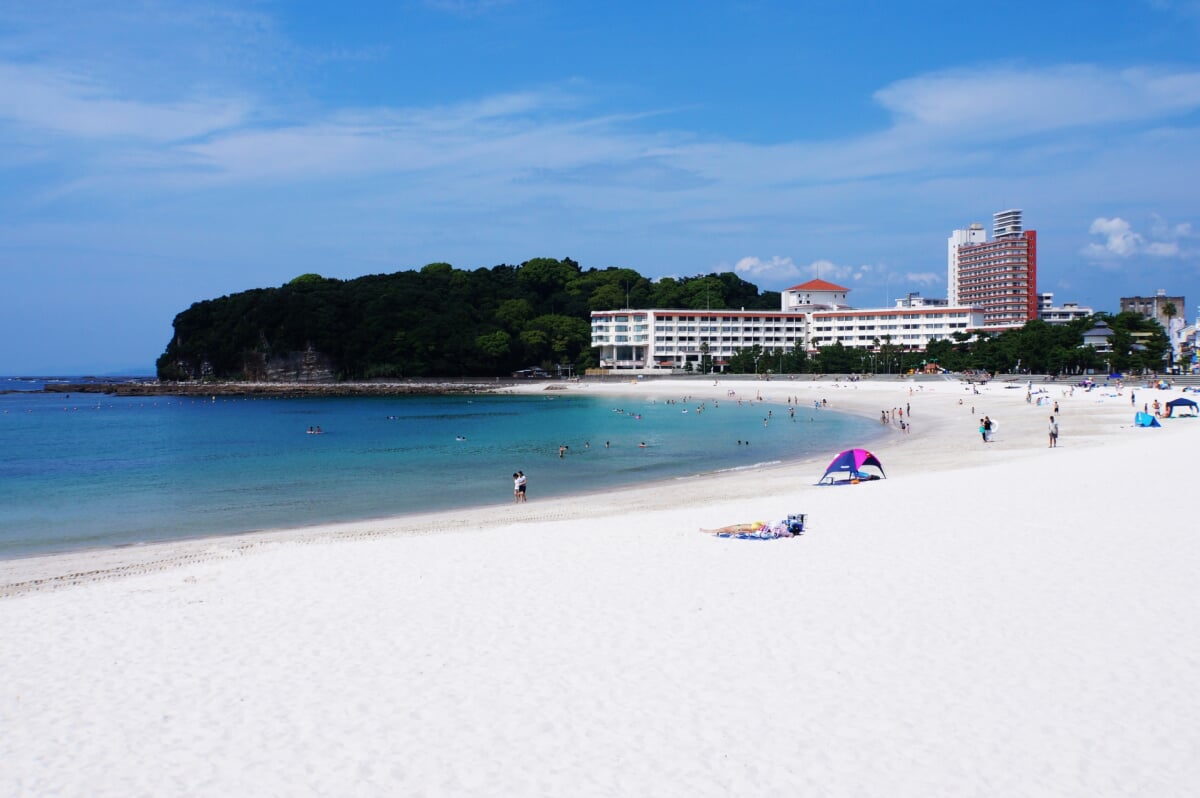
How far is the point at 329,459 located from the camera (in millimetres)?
34375

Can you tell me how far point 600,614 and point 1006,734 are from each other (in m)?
4.11

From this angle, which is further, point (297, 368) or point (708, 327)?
point (708, 327)

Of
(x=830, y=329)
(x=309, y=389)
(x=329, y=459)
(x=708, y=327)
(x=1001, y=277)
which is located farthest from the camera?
(x=1001, y=277)

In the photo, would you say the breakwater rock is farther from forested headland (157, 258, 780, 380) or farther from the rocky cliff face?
forested headland (157, 258, 780, 380)

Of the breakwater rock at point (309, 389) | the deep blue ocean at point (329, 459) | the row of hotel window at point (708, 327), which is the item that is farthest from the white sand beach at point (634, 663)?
the row of hotel window at point (708, 327)

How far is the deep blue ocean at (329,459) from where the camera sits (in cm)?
2091

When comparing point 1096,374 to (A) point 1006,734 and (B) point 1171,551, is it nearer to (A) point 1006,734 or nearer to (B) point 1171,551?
(B) point 1171,551

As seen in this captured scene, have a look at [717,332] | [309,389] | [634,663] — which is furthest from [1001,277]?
[634,663]

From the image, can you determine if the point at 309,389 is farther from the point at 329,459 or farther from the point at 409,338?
the point at 329,459

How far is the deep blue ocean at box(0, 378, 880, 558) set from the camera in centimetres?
Result: 2091

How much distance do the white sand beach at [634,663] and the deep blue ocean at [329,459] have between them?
7028 millimetres

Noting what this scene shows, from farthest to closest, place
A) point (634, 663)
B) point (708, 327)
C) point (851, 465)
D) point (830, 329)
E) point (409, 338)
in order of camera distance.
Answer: point (708, 327)
point (830, 329)
point (409, 338)
point (851, 465)
point (634, 663)

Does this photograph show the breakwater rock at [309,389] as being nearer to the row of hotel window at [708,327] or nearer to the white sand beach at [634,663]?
the row of hotel window at [708,327]

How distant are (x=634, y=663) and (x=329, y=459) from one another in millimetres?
29477
